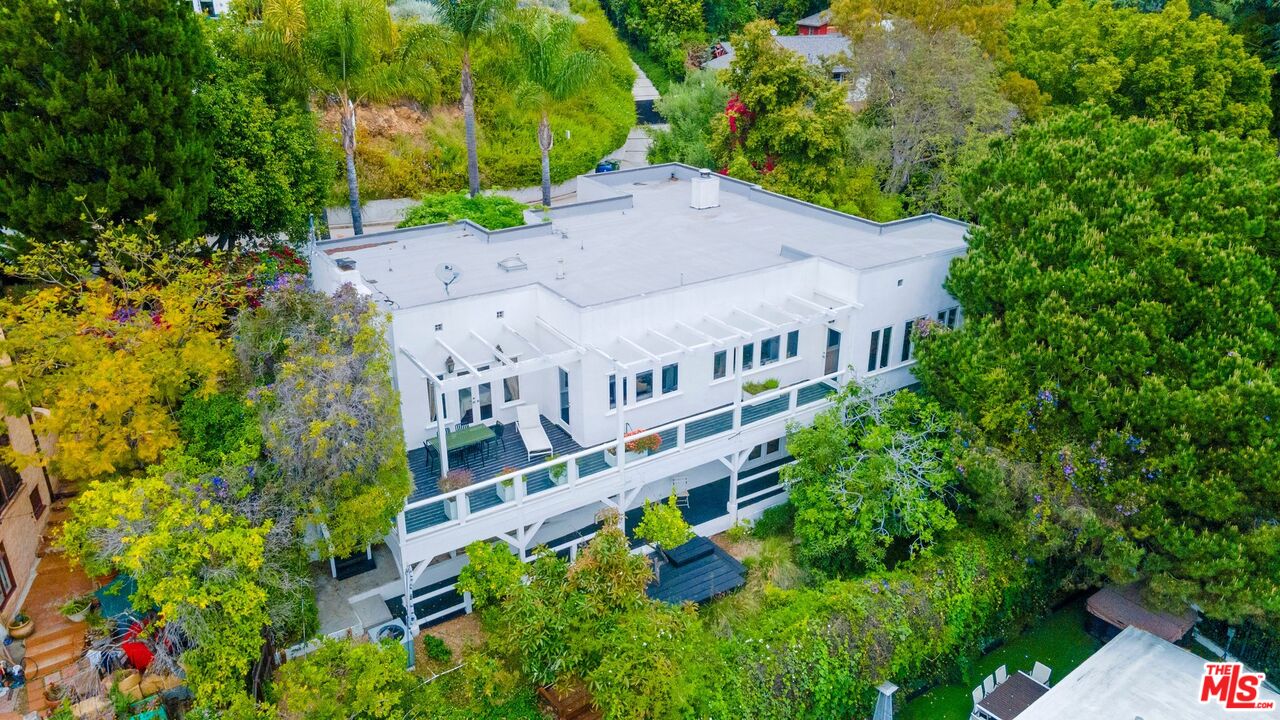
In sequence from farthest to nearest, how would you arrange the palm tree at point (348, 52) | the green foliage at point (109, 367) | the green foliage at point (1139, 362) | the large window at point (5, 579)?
the palm tree at point (348, 52) → the large window at point (5, 579) → the green foliage at point (109, 367) → the green foliage at point (1139, 362)

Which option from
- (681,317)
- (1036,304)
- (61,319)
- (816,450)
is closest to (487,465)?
(681,317)

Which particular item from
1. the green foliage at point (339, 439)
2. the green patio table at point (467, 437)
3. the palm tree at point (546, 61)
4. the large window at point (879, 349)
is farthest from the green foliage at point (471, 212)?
the green foliage at point (339, 439)

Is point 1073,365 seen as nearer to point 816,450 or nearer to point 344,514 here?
point 816,450

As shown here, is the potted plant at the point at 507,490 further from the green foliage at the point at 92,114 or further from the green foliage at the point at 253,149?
the green foliage at the point at 253,149

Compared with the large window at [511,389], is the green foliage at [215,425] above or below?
above

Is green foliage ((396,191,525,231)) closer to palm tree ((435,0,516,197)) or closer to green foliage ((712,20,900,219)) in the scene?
palm tree ((435,0,516,197))

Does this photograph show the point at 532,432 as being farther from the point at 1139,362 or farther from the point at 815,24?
the point at 815,24
